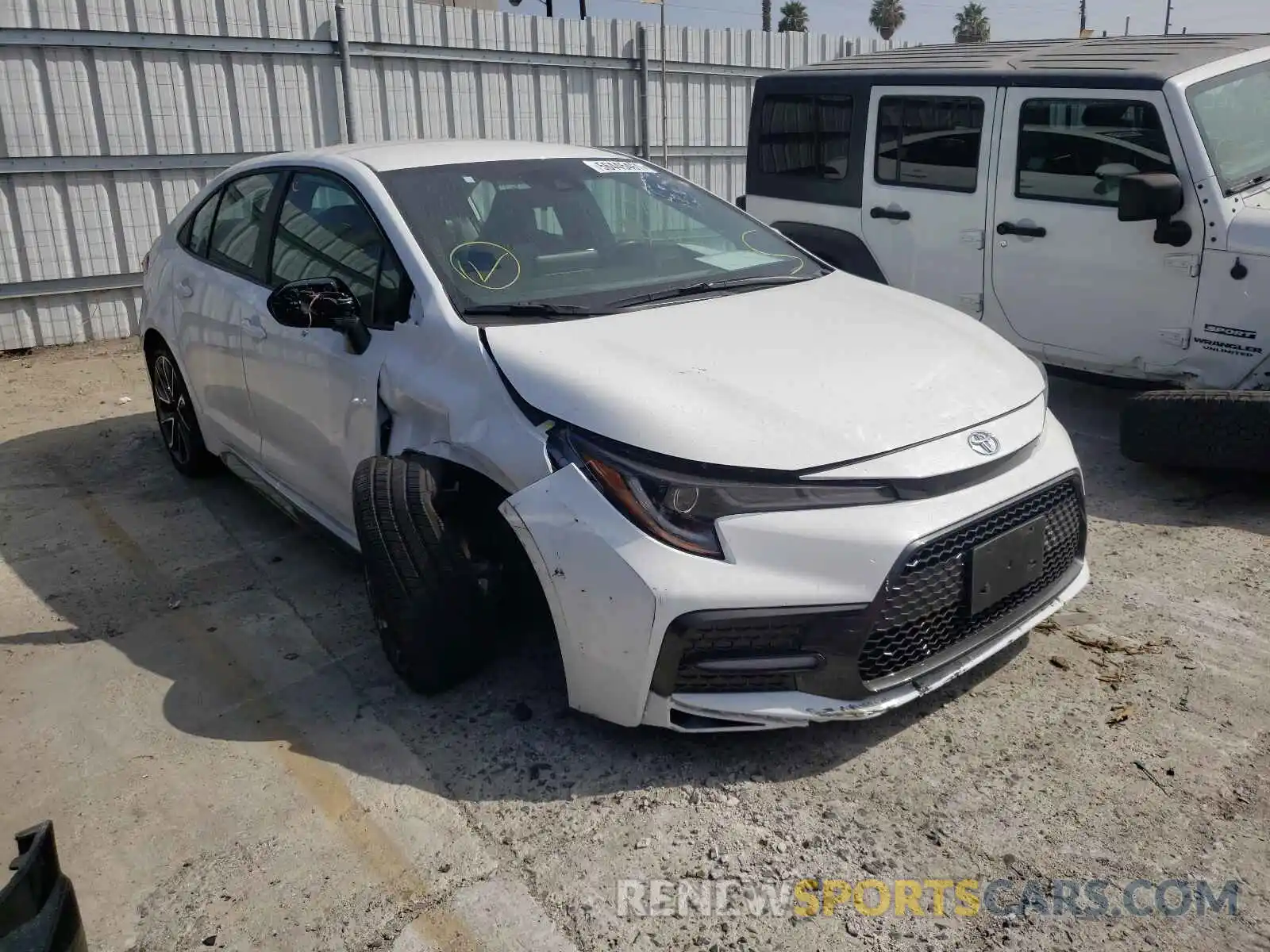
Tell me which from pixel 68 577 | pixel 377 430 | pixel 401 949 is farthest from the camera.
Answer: pixel 68 577

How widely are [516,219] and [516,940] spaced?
2340 mm

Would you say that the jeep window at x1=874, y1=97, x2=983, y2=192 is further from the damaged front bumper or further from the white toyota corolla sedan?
the damaged front bumper

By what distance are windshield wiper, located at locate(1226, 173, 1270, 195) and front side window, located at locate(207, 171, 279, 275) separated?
4.21 metres

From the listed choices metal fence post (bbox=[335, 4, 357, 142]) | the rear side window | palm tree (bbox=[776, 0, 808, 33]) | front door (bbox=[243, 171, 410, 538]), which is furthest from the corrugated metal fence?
palm tree (bbox=[776, 0, 808, 33])

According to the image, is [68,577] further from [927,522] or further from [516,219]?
[927,522]

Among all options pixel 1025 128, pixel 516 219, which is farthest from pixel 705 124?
pixel 516 219

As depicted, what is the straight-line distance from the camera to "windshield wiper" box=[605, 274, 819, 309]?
136 inches

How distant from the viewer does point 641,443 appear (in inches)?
106

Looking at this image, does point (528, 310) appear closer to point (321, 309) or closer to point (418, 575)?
point (321, 309)

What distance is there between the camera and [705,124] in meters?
11.5

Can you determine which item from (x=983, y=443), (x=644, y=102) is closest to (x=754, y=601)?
(x=983, y=443)

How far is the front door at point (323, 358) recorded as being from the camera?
350 cm

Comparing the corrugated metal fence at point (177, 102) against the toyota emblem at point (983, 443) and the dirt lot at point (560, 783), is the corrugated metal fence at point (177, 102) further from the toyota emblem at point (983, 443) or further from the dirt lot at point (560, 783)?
the toyota emblem at point (983, 443)

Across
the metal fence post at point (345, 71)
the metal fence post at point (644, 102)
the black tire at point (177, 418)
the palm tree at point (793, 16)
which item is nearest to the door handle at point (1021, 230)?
the black tire at point (177, 418)
